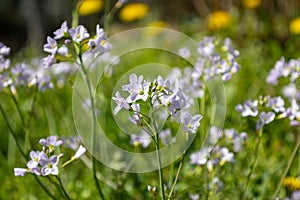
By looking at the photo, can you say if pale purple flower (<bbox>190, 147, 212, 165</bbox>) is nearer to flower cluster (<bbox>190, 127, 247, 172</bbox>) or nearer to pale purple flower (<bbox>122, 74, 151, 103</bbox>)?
flower cluster (<bbox>190, 127, 247, 172</bbox>)

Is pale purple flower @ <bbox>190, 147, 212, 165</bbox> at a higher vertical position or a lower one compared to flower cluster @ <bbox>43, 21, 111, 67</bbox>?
lower

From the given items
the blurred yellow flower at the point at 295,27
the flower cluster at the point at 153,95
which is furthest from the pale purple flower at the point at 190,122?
the blurred yellow flower at the point at 295,27

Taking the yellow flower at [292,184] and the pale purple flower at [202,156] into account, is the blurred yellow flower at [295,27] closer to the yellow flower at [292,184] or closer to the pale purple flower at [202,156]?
the yellow flower at [292,184]

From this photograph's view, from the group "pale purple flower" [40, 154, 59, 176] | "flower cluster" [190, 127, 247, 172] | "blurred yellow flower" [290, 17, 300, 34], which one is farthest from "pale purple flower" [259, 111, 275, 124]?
"blurred yellow flower" [290, 17, 300, 34]

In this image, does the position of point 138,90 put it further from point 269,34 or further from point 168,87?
point 269,34

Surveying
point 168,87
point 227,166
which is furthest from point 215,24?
point 168,87
